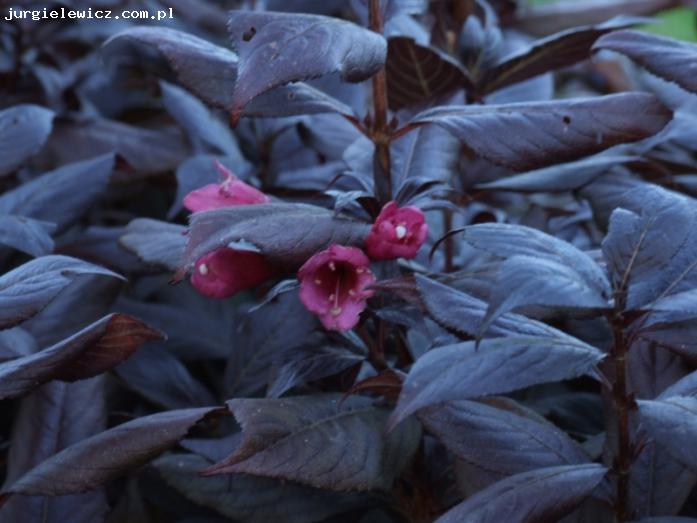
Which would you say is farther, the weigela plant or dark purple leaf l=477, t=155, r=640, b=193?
dark purple leaf l=477, t=155, r=640, b=193

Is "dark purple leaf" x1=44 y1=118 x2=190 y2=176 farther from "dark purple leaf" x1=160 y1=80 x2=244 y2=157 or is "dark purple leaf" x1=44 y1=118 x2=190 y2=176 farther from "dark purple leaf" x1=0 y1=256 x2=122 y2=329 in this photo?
"dark purple leaf" x1=0 y1=256 x2=122 y2=329

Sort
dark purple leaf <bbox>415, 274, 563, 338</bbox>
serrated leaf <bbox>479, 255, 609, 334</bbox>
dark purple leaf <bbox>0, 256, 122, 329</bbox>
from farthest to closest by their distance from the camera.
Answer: dark purple leaf <bbox>0, 256, 122, 329</bbox>
dark purple leaf <bbox>415, 274, 563, 338</bbox>
serrated leaf <bbox>479, 255, 609, 334</bbox>

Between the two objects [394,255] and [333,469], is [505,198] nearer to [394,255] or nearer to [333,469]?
[394,255]

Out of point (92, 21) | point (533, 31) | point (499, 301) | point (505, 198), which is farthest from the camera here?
point (533, 31)

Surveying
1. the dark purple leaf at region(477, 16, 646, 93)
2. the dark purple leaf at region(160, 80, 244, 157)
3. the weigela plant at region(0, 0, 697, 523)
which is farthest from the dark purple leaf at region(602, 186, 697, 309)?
the dark purple leaf at region(160, 80, 244, 157)

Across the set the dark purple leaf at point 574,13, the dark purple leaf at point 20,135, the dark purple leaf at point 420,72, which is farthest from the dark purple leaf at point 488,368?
the dark purple leaf at point 574,13

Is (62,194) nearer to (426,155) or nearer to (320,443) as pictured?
(426,155)

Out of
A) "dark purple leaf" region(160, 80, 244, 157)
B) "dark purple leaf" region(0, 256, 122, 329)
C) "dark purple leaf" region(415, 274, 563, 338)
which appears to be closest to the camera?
"dark purple leaf" region(415, 274, 563, 338)

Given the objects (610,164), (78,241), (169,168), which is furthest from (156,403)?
(610,164)
